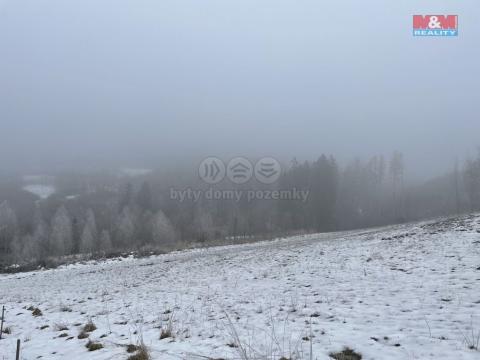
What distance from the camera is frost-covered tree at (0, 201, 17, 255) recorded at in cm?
8775

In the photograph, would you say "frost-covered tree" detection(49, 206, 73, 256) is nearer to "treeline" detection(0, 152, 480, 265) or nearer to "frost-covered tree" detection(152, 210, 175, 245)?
"treeline" detection(0, 152, 480, 265)

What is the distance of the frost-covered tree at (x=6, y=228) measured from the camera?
87.8 meters

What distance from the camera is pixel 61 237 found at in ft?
242

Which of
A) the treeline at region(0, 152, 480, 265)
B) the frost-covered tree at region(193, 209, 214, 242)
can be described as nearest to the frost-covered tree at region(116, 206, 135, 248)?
the treeline at region(0, 152, 480, 265)

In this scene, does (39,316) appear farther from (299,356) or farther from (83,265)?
(83,265)

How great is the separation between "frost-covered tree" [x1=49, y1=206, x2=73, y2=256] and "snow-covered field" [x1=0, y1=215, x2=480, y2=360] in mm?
61243

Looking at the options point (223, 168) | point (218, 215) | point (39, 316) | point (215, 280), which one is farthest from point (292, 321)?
point (218, 215)

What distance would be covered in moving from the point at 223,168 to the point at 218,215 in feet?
46.2

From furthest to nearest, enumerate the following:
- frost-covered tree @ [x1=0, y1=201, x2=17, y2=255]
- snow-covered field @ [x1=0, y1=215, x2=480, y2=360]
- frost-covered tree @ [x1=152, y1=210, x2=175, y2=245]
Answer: frost-covered tree @ [x1=0, y1=201, x2=17, y2=255]
frost-covered tree @ [x1=152, y1=210, x2=175, y2=245]
snow-covered field @ [x1=0, y1=215, x2=480, y2=360]

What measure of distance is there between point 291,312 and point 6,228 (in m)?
106

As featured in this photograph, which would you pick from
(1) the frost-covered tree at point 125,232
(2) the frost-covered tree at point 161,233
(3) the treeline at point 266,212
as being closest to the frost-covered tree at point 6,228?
(3) the treeline at point 266,212

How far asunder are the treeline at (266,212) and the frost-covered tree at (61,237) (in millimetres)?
207

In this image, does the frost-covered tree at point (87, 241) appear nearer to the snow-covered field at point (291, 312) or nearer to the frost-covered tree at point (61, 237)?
the frost-covered tree at point (61, 237)

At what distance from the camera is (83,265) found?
37.3 meters
